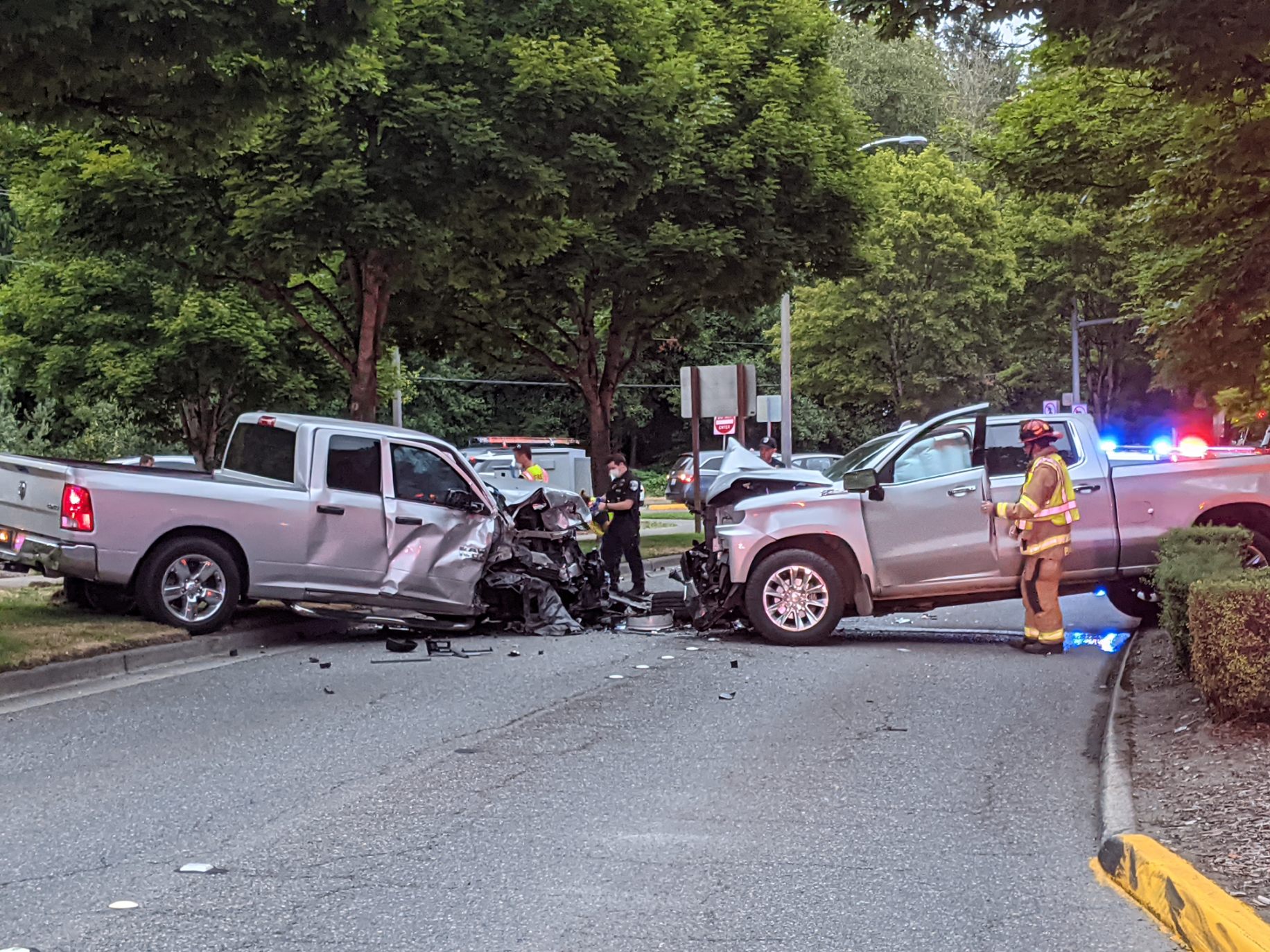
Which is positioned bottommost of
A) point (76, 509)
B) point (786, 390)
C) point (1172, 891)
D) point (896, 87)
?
point (1172, 891)

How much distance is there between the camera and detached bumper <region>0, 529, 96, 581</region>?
Result: 39.6 ft

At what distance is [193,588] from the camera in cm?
1269

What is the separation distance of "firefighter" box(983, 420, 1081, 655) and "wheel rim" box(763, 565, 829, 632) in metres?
1.60

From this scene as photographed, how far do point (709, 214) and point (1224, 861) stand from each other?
60.1ft

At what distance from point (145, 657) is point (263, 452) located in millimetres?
2665

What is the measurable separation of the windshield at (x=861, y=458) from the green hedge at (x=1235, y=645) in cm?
575

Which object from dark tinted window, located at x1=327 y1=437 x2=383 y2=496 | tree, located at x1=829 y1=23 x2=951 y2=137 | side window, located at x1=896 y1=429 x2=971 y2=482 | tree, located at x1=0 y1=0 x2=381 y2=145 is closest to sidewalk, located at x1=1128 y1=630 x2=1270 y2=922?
side window, located at x1=896 y1=429 x2=971 y2=482

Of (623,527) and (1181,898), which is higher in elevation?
(623,527)

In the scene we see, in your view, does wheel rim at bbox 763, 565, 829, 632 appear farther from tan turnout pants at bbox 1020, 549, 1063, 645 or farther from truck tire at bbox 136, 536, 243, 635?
truck tire at bbox 136, 536, 243, 635

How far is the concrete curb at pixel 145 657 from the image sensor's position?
10281 millimetres

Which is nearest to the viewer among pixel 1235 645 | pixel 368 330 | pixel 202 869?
pixel 202 869

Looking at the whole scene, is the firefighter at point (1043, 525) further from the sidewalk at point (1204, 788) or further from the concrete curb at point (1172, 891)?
the concrete curb at point (1172, 891)

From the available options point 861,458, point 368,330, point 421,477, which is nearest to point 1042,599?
point 861,458

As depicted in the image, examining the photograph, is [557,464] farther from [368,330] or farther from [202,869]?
[202,869]
